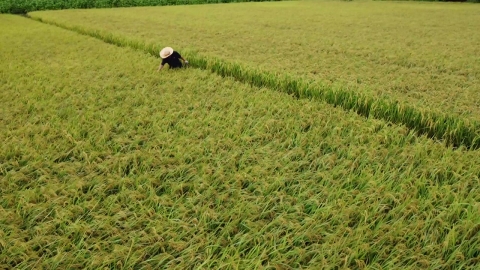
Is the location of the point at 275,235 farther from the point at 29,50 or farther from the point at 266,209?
the point at 29,50

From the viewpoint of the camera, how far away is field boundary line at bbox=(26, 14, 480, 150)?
8.18 ft

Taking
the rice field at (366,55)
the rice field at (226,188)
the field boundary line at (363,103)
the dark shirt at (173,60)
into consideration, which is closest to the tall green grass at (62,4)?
the rice field at (366,55)

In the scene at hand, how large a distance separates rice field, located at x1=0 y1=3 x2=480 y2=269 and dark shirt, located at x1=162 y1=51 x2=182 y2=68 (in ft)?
4.44

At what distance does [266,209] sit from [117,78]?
3130 millimetres

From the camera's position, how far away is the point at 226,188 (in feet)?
6.01

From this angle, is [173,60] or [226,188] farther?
[173,60]

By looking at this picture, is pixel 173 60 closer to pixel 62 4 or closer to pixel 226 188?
pixel 226 188

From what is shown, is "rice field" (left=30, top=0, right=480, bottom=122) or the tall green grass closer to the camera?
"rice field" (left=30, top=0, right=480, bottom=122)

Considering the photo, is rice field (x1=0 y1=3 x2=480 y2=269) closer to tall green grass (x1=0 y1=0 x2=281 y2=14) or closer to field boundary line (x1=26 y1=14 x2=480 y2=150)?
field boundary line (x1=26 y1=14 x2=480 y2=150)

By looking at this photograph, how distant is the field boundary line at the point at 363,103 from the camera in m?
2.49

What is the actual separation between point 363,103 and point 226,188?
1.82 m

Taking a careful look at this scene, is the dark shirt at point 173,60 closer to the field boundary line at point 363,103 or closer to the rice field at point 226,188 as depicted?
the field boundary line at point 363,103

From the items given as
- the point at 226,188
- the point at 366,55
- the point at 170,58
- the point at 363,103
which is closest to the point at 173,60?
the point at 170,58

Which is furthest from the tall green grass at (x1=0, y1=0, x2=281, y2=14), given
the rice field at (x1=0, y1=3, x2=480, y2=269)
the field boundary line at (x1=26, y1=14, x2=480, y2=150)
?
the rice field at (x1=0, y1=3, x2=480, y2=269)
